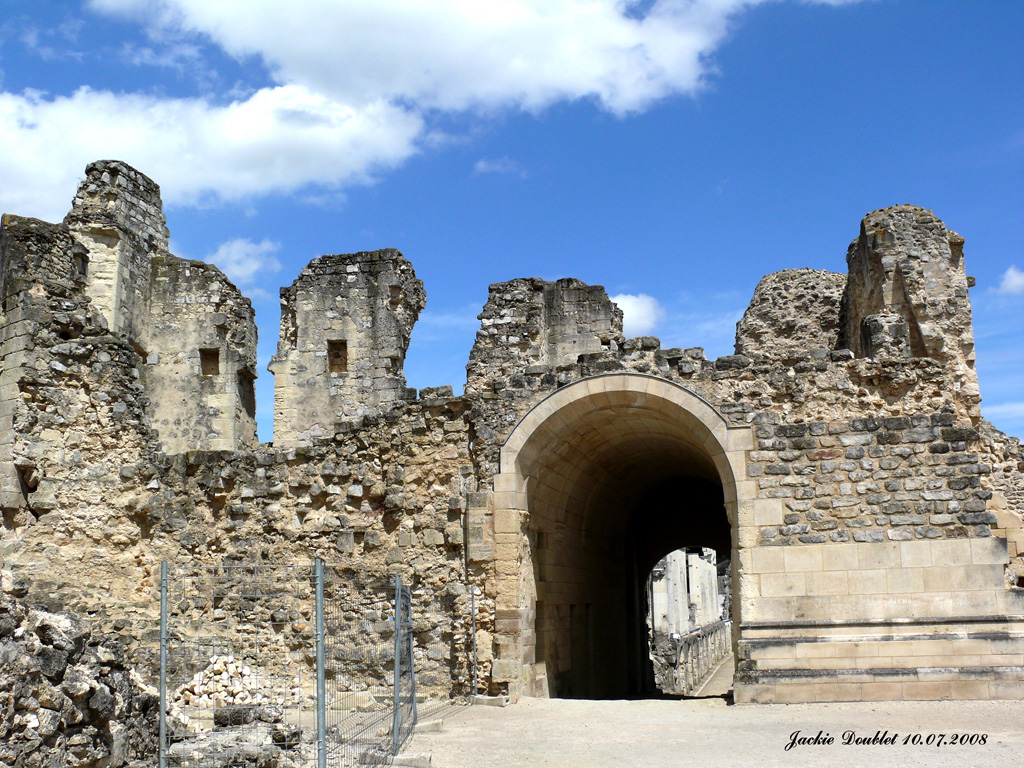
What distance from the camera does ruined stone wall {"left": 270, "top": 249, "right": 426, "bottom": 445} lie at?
1789cm

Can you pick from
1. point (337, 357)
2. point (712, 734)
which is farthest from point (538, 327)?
point (712, 734)

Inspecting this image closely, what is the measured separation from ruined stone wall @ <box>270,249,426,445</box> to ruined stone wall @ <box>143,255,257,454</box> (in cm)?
81

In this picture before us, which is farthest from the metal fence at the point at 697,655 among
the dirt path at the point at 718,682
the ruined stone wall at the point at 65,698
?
the ruined stone wall at the point at 65,698

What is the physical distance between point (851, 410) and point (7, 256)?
9818 mm

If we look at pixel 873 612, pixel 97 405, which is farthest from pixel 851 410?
pixel 97 405

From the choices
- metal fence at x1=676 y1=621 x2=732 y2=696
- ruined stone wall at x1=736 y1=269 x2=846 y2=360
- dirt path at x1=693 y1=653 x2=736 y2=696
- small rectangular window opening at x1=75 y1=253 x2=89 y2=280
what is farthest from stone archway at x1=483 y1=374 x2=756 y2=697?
small rectangular window opening at x1=75 y1=253 x2=89 y2=280

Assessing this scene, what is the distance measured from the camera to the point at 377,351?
17969mm

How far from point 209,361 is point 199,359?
201 millimetres

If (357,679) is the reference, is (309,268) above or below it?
above

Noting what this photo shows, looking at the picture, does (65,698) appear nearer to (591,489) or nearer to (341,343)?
(591,489)

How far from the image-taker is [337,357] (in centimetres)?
1822

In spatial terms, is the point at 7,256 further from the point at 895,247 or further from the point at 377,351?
the point at 895,247

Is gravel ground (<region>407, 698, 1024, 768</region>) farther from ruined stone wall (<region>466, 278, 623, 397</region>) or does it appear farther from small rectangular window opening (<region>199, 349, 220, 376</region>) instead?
small rectangular window opening (<region>199, 349, 220, 376</region>)

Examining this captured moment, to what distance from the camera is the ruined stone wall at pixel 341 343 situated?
704 inches
